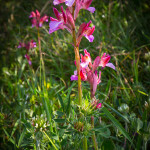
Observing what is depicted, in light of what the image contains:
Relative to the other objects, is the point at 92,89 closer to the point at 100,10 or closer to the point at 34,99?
the point at 34,99

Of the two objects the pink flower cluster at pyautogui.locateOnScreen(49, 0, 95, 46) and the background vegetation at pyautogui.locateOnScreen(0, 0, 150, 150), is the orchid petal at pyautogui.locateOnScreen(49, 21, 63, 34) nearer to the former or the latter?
the pink flower cluster at pyautogui.locateOnScreen(49, 0, 95, 46)

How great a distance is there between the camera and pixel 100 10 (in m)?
3.35

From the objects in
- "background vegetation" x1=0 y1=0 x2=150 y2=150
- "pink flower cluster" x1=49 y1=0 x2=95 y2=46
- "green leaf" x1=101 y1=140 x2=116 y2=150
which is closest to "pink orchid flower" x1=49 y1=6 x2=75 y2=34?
"pink flower cluster" x1=49 y1=0 x2=95 y2=46

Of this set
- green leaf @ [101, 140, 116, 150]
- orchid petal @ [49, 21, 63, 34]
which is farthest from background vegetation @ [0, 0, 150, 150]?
orchid petal @ [49, 21, 63, 34]

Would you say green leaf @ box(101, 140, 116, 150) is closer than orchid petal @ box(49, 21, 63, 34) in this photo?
No

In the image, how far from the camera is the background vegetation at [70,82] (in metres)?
1.44

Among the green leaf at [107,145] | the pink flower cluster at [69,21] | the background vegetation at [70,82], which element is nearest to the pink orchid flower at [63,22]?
the pink flower cluster at [69,21]

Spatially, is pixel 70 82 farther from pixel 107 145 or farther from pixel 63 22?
pixel 63 22

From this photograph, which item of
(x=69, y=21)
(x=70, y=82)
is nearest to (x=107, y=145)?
(x=69, y=21)

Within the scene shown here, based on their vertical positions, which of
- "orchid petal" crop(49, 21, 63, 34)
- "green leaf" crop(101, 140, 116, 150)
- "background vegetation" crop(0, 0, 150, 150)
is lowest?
"green leaf" crop(101, 140, 116, 150)

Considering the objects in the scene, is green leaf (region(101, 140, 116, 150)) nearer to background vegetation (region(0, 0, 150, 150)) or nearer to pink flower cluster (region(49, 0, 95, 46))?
background vegetation (region(0, 0, 150, 150))

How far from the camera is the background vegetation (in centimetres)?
144

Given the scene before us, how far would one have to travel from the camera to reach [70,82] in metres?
2.43

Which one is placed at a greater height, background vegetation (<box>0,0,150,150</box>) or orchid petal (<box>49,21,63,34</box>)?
orchid petal (<box>49,21,63,34</box>)
